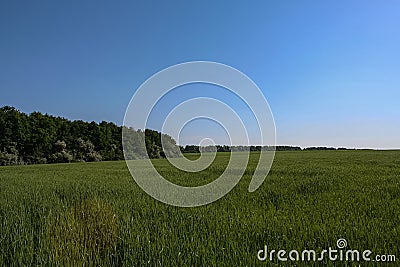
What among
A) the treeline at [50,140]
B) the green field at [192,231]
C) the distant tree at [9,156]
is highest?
the treeline at [50,140]

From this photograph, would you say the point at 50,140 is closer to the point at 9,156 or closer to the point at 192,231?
the point at 9,156

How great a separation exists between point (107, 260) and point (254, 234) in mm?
2003

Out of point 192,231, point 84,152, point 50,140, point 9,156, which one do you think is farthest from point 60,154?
point 192,231

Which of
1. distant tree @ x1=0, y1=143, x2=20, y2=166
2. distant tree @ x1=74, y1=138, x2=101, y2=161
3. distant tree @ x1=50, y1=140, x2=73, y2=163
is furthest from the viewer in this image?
distant tree @ x1=74, y1=138, x2=101, y2=161

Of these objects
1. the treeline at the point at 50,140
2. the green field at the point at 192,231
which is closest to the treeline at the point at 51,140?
the treeline at the point at 50,140

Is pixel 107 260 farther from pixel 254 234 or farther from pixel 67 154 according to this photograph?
pixel 67 154

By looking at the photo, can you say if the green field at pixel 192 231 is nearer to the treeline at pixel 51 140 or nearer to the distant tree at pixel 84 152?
the treeline at pixel 51 140

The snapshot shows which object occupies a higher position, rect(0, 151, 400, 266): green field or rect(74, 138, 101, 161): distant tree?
rect(74, 138, 101, 161): distant tree

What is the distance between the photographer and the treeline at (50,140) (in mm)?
48406

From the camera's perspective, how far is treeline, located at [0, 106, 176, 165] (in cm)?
4841

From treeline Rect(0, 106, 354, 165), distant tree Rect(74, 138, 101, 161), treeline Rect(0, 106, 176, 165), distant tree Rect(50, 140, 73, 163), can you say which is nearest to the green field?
treeline Rect(0, 106, 354, 165)

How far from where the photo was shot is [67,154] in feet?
175

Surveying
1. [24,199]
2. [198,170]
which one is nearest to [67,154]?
[198,170]

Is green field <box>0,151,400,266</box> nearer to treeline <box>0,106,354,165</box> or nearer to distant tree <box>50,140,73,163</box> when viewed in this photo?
treeline <box>0,106,354,165</box>
